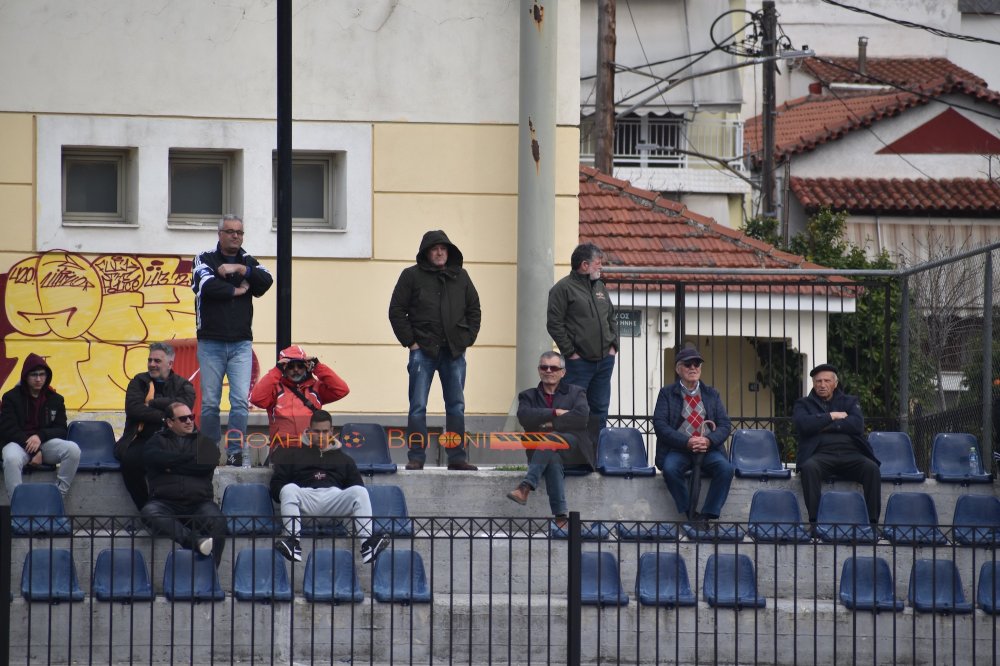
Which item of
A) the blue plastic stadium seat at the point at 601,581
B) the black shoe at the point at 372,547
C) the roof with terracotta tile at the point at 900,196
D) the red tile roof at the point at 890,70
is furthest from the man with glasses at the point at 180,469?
the red tile roof at the point at 890,70

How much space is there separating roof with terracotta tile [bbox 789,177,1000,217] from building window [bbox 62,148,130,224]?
2018 centimetres

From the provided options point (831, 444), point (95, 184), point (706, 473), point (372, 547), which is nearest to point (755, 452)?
point (831, 444)

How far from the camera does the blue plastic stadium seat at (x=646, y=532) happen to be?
10.1 meters

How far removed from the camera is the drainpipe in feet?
46.5

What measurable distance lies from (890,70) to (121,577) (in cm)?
3174

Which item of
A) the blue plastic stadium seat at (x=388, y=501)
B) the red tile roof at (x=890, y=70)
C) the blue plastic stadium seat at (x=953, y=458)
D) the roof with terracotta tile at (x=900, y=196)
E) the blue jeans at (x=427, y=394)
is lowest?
the blue plastic stadium seat at (x=388, y=501)

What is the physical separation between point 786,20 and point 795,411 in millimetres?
28043

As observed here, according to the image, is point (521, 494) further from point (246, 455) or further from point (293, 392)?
point (246, 455)

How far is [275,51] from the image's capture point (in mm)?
14336

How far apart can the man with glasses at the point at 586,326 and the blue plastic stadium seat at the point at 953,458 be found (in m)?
2.81

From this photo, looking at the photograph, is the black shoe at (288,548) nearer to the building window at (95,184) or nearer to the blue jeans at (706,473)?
the blue jeans at (706,473)

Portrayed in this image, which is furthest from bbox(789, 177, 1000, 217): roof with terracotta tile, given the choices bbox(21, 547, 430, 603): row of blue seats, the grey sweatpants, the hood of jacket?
bbox(21, 547, 430, 603): row of blue seats

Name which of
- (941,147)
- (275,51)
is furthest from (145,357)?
(941,147)

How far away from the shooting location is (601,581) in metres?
10.8
